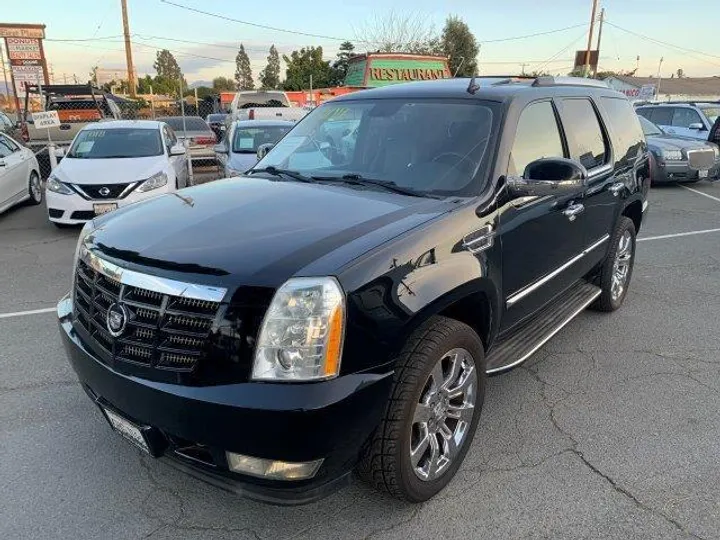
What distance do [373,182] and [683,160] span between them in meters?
11.5

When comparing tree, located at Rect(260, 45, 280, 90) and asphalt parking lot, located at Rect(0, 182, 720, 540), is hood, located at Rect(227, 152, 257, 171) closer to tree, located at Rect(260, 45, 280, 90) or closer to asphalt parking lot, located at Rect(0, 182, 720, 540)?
asphalt parking lot, located at Rect(0, 182, 720, 540)

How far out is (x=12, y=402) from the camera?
11.8 ft

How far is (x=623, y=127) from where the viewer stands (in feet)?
15.9

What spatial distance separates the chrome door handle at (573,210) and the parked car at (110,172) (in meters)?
6.18

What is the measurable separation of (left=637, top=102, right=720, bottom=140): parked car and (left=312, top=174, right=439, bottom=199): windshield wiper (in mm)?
13857

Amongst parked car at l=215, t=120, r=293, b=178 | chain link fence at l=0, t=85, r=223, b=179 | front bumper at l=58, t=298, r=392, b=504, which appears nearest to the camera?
front bumper at l=58, t=298, r=392, b=504

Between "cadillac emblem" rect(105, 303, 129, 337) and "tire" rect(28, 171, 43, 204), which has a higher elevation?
"cadillac emblem" rect(105, 303, 129, 337)

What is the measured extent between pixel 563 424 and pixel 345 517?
4.89 ft

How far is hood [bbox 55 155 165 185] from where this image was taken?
8.12 m

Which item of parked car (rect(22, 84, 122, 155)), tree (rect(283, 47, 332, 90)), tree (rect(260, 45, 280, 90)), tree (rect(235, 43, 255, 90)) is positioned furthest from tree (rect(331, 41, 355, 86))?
tree (rect(235, 43, 255, 90))

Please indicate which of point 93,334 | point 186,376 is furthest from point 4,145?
point 186,376

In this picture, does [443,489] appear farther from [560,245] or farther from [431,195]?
[560,245]

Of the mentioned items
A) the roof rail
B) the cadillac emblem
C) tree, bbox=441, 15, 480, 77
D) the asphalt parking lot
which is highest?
tree, bbox=441, 15, 480, 77

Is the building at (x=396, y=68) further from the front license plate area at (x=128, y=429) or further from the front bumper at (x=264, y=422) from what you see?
the front bumper at (x=264, y=422)
